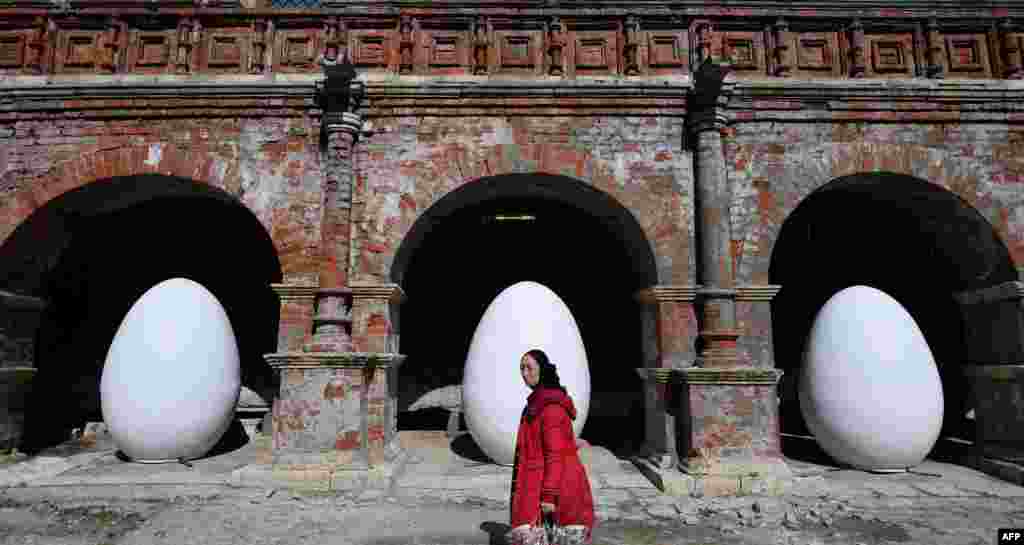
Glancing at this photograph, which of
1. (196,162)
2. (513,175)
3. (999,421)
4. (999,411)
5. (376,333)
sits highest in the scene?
(196,162)

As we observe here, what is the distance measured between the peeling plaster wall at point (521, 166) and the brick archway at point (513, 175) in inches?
0.4

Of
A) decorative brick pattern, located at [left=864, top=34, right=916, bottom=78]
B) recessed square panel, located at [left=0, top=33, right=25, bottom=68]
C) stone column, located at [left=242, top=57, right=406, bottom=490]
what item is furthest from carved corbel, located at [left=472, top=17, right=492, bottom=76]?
recessed square panel, located at [left=0, top=33, right=25, bottom=68]

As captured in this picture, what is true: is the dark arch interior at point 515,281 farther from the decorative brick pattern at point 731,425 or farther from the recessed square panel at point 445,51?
the decorative brick pattern at point 731,425

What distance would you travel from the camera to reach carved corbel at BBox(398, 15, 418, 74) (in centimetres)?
670

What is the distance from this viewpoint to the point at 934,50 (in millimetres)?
6668

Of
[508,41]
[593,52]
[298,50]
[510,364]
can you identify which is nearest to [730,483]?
[510,364]

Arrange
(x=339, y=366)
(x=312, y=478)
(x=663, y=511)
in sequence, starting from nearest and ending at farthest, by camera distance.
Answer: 1. (x=663, y=511)
2. (x=312, y=478)
3. (x=339, y=366)

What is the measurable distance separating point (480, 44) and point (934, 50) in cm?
532

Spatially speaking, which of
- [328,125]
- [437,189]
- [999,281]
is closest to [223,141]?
[328,125]

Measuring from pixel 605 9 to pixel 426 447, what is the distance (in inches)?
233

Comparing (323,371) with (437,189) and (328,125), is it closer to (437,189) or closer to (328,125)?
(437,189)

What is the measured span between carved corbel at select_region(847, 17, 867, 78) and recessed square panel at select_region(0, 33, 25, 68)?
32.0 ft

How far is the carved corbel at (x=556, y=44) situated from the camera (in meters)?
6.68

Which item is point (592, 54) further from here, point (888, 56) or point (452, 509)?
point (452, 509)
